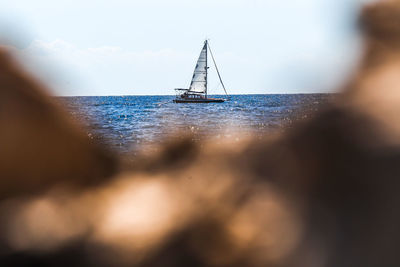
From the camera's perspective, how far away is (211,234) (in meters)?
5.71

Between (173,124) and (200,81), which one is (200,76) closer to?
(200,81)

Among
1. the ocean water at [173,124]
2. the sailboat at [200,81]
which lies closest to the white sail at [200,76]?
the sailboat at [200,81]

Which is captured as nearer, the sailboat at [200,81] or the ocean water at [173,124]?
the ocean water at [173,124]

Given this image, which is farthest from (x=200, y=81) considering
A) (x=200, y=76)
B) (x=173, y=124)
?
(x=173, y=124)

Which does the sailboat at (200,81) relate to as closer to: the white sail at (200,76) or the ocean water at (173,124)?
the white sail at (200,76)

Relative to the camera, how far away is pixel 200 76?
76250 millimetres

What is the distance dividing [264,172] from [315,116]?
1534mm

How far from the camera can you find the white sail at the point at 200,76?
74625mm

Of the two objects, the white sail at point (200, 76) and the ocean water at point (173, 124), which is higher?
the white sail at point (200, 76)

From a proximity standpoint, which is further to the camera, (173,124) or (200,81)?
(200,81)

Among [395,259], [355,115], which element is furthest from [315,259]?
[355,115]

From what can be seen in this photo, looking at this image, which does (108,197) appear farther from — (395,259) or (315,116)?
(395,259)

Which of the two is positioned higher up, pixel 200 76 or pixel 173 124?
pixel 200 76

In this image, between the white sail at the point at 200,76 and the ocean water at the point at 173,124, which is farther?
the white sail at the point at 200,76
